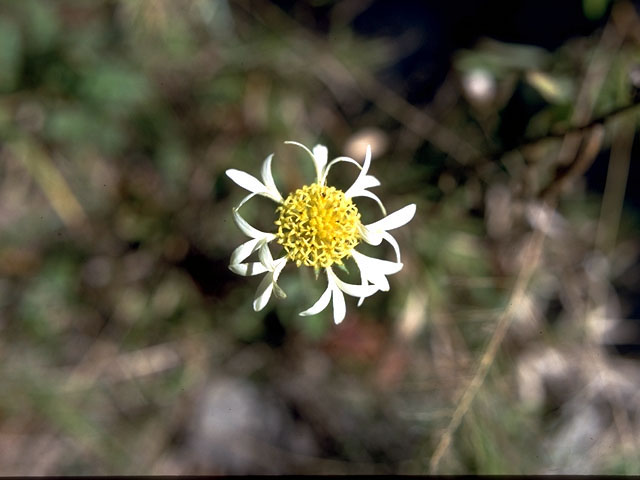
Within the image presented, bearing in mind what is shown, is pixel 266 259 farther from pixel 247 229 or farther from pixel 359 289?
pixel 359 289

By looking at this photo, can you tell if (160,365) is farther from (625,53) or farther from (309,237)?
(625,53)

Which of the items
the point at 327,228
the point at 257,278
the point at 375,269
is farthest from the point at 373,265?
the point at 257,278

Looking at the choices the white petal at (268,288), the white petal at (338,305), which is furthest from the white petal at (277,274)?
the white petal at (338,305)

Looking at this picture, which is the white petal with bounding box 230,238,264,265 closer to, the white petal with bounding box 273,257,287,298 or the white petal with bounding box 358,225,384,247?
the white petal with bounding box 273,257,287,298

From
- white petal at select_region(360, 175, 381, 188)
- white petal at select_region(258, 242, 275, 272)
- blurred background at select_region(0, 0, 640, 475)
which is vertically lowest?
blurred background at select_region(0, 0, 640, 475)

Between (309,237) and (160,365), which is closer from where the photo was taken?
(309,237)

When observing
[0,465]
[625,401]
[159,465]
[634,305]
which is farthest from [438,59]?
[0,465]

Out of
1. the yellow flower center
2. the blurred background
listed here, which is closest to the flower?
the yellow flower center
